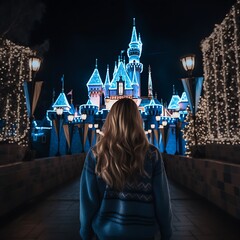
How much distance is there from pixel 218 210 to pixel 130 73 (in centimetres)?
6145

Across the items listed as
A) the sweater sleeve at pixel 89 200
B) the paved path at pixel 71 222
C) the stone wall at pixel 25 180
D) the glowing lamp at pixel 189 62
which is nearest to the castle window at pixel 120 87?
the stone wall at pixel 25 180

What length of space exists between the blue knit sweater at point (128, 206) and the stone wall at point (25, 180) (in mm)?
3537

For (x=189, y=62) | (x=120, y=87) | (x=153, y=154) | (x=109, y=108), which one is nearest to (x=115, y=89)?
(x=120, y=87)

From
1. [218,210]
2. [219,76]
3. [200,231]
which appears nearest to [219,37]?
[219,76]

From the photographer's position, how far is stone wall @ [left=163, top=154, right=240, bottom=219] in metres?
4.23

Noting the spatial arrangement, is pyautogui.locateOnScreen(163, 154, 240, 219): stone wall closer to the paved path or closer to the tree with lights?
the paved path

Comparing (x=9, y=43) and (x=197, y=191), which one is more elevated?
(x=9, y=43)

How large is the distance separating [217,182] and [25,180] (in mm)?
4562

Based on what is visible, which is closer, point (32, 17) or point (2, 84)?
point (2, 84)

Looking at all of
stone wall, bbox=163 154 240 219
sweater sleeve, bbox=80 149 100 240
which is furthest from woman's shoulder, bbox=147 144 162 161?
stone wall, bbox=163 154 240 219

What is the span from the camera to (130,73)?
64562 mm

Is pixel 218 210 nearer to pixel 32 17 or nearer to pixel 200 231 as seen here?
pixel 200 231

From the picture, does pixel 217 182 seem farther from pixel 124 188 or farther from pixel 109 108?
pixel 109 108

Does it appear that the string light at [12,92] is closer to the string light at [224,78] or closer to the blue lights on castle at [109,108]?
the string light at [224,78]
